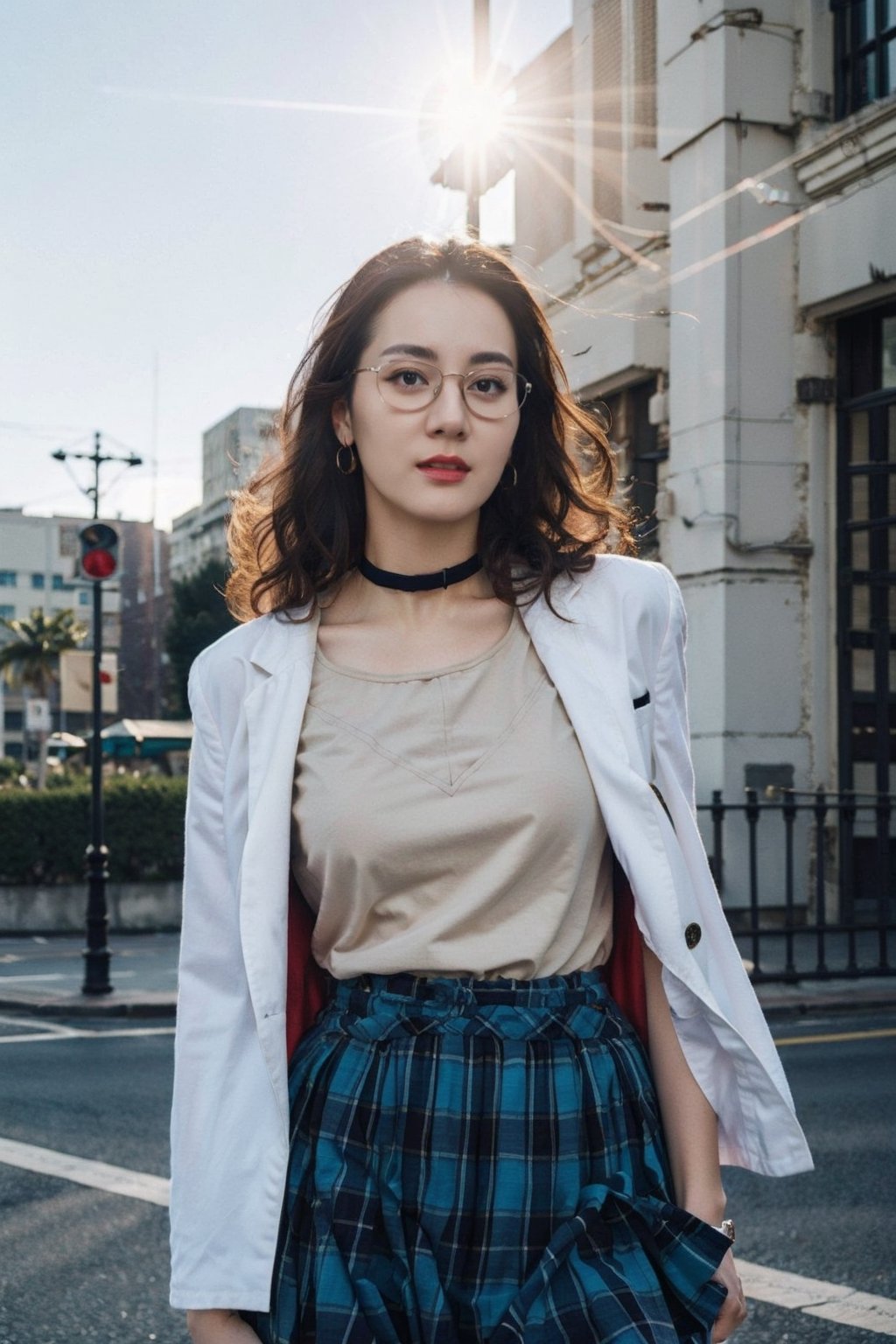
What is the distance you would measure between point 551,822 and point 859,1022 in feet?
29.3

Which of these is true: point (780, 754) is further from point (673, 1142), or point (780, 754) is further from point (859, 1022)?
point (673, 1142)

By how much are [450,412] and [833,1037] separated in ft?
26.9

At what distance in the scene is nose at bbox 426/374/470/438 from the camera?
2213mm

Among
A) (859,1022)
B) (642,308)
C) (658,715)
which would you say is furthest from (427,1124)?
(642,308)

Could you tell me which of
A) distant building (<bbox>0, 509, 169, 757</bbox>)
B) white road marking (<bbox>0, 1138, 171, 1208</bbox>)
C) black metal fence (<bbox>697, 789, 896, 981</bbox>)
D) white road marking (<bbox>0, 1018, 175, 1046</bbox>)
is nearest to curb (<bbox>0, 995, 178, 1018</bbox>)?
white road marking (<bbox>0, 1018, 175, 1046</bbox>)

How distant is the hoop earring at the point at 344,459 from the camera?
2551 mm

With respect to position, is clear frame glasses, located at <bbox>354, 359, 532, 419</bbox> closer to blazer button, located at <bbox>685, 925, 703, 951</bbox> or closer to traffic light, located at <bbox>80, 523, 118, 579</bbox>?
blazer button, located at <bbox>685, 925, 703, 951</bbox>

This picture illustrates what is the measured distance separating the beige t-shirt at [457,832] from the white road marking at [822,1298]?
282 centimetres

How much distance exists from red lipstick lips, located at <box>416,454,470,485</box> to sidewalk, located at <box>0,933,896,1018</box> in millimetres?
8850

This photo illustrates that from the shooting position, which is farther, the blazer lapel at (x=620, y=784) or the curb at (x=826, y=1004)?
the curb at (x=826, y=1004)

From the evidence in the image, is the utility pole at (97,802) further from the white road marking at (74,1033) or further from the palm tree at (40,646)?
the palm tree at (40,646)

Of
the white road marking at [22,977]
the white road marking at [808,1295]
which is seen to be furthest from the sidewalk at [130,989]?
the white road marking at [808,1295]

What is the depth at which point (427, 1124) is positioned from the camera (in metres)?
1.99

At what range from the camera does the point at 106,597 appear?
91938 mm
